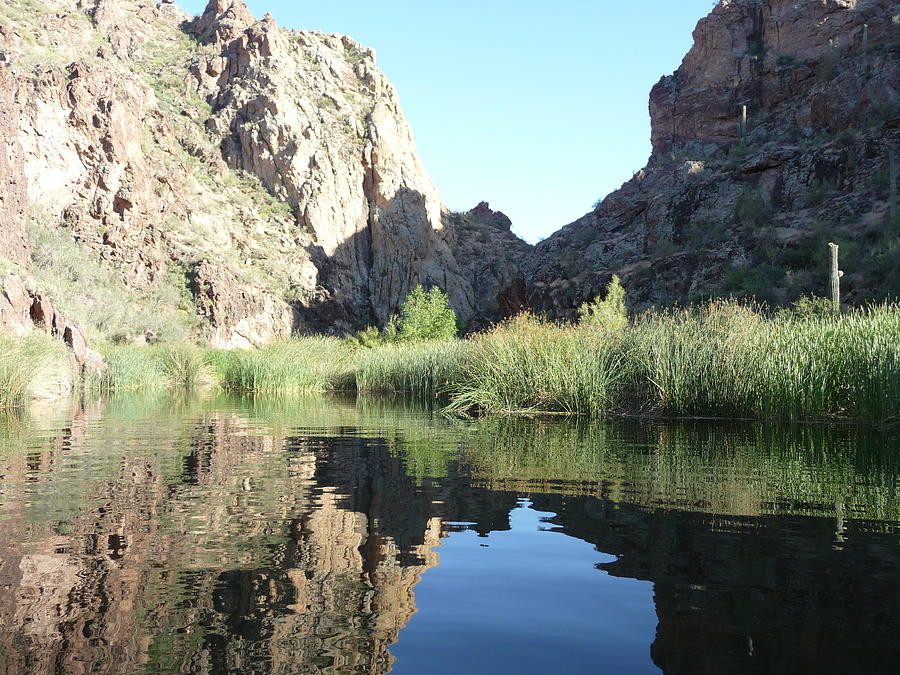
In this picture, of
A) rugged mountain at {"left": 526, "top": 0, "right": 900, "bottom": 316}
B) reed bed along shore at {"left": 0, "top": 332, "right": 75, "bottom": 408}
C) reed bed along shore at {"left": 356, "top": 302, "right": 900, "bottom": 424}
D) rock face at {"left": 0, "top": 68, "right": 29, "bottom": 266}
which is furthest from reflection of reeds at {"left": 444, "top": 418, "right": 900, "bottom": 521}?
rock face at {"left": 0, "top": 68, "right": 29, "bottom": 266}

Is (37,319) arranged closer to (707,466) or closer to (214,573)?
(707,466)

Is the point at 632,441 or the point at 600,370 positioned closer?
the point at 632,441

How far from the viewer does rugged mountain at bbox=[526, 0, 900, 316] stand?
34.1 meters

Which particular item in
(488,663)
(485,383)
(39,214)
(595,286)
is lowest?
(488,663)

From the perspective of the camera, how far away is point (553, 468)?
313 inches

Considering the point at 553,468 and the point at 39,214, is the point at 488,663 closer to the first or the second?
the point at 553,468

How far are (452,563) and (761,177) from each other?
41.6m

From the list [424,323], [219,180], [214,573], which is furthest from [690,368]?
[219,180]

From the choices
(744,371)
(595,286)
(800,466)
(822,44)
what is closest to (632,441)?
(800,466)

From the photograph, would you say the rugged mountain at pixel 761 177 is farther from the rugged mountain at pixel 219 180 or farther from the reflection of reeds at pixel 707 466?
the reflection of reeds at pixel 707 466

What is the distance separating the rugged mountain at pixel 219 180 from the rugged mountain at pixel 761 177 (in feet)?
29.3

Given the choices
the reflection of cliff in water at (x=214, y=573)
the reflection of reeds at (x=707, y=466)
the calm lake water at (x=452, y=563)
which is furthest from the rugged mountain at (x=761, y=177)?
the reflection of cliff in water at (x=214, y=573)

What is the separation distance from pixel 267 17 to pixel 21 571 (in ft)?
→ 245

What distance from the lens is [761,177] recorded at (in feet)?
136
